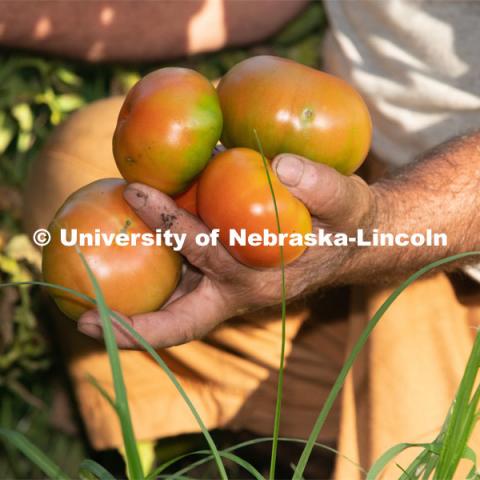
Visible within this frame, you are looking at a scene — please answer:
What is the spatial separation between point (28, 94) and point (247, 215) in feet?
3.34

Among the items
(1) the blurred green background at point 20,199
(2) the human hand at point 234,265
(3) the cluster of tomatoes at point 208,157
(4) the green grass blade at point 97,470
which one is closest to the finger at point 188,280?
(2) the human hand at point 234,265

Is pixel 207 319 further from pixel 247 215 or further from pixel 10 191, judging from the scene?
pixel 10 191

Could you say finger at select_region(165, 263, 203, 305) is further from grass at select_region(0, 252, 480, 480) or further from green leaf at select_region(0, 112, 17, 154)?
green leaf at select_region(0, 112, 17, 154)

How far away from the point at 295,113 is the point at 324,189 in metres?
0.09

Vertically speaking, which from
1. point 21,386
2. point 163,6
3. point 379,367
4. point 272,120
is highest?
point 272,120

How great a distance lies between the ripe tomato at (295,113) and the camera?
0.96 meters

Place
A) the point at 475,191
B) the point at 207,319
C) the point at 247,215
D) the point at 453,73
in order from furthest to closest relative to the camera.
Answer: the point at 453,73 → the point at 475,191 → the point at 207,319 → the point at 247,215

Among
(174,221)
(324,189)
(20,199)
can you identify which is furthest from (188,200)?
(20,199)

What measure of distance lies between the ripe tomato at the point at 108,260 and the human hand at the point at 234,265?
2 cm

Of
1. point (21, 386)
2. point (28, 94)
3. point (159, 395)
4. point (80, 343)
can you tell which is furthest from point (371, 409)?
point (28, 94)

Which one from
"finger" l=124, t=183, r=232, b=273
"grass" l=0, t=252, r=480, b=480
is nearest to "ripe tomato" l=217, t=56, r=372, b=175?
"finger" l=124, t=183, r=232, b=273

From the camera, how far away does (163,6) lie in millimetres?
1796

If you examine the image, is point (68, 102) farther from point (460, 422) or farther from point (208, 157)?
point (460, 422)

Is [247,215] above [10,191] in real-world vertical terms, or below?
above
